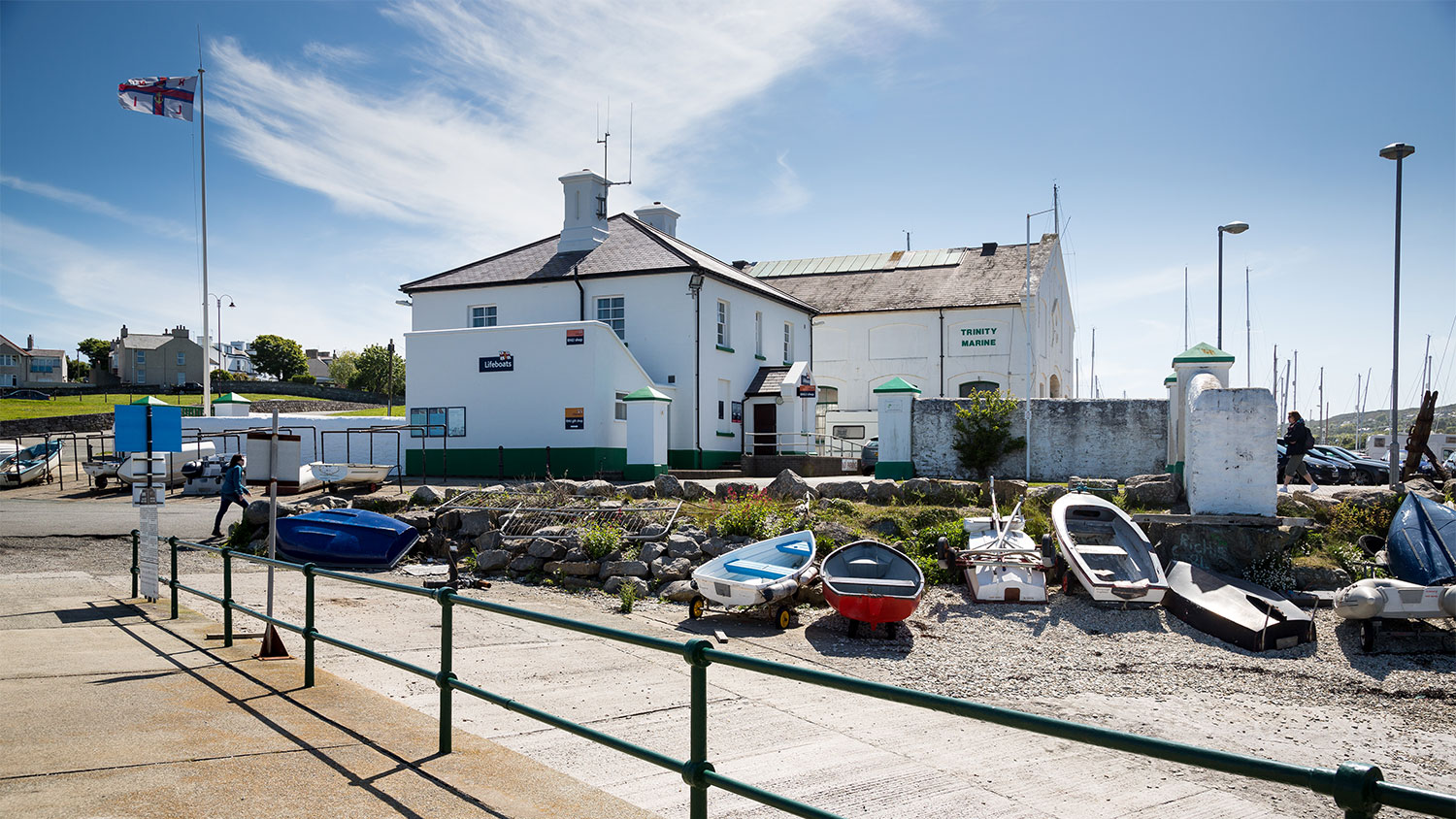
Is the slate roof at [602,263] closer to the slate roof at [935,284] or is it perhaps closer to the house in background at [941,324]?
the house in background at [941,324]

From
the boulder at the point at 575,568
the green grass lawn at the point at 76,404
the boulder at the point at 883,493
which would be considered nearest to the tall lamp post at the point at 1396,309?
the boulder at the point at 883,493

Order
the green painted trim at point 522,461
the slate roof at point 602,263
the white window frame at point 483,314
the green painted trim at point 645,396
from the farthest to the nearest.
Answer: the white window frame at point 483,314, the slate roof at point 602,263, the green painted trim at point 522,461, the green painted trim at point 645,396

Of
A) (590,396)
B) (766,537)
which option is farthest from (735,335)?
(766,537)

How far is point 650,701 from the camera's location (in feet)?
29.9

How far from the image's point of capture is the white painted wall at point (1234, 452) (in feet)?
52.1

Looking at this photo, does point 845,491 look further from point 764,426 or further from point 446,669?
point 446,669

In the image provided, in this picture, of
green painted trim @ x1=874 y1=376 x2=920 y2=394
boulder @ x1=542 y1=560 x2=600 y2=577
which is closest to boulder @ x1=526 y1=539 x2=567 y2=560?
boulder @ x1=542 y1=560 x2=600 y2=577

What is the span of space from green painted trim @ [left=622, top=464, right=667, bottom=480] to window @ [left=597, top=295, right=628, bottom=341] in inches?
243

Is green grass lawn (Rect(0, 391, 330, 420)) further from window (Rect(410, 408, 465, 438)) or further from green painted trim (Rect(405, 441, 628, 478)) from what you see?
green painted trim (Rect(405, 441, 628, 478))

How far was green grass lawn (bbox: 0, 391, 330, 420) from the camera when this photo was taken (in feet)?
188

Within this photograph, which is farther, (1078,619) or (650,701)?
(1078,619)

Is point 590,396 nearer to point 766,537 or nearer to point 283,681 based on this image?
point 766,537

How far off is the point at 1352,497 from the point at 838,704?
1341 cm

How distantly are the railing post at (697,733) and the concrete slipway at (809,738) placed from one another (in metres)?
2.57
